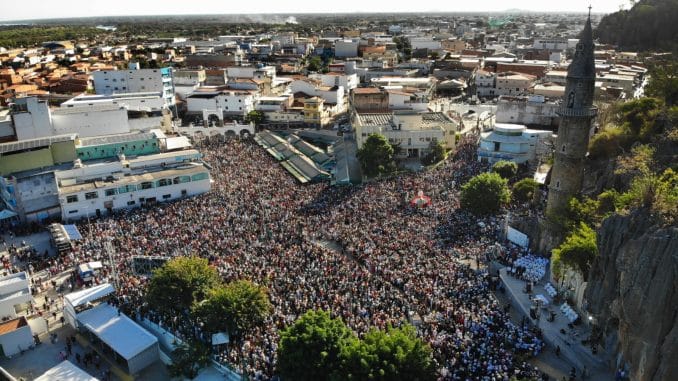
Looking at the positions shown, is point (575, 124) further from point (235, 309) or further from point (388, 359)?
point (235, 309)

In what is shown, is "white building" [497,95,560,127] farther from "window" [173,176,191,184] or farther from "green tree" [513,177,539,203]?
"window" [173,176,191,184]

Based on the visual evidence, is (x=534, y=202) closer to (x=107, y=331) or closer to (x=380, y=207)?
(x=380, y=207)

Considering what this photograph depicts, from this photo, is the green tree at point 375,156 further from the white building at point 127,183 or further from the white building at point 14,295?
the white building at point 14,295

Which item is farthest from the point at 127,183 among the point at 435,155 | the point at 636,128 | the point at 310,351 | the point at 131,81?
the point at 131,81

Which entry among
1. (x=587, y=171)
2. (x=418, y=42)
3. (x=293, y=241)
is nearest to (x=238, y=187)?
(x=293, y=241)

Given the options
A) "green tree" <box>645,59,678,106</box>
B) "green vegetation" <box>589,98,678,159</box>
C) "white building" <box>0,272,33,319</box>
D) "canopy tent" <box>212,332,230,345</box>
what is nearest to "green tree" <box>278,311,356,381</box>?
"canopy tent" <box>212,332,230,345</box>

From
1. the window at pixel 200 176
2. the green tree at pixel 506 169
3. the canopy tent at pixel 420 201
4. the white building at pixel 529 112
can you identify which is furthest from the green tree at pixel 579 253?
the white building at pixel 529 112
